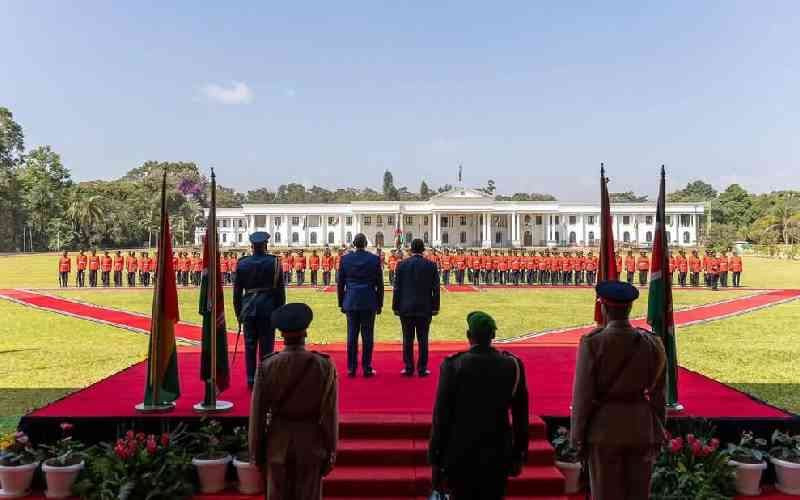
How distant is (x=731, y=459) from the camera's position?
18.4ft

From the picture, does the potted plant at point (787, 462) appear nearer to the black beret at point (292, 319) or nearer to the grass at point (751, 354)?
the grass at point (751, 354)

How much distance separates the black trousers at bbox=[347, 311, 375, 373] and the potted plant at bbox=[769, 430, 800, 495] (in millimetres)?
3973

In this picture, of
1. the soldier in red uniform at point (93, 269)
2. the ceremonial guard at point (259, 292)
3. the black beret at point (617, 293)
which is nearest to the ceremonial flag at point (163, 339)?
the ceremonial guard at point (259, 292)

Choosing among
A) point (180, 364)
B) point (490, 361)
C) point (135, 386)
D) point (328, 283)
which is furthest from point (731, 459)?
point (328, 283)

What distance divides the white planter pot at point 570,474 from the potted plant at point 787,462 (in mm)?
1563

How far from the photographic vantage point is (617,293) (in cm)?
399

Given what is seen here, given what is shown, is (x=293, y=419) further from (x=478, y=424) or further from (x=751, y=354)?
(x=751, y=354)

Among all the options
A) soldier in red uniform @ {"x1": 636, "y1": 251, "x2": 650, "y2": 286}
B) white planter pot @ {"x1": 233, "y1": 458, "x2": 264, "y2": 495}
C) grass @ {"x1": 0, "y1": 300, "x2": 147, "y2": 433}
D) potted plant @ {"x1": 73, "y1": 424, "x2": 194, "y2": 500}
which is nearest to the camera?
potted plant @ {"x1": 73, "y1": 424, "x2": 194, "y2": 500}

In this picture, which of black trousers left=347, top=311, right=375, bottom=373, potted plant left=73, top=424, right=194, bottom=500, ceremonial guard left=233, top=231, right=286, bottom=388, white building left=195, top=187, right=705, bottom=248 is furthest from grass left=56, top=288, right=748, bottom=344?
white building left=195, top=187, right=705, bottom=248

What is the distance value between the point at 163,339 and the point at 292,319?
118 inches

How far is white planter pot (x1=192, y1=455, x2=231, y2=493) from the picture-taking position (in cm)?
547

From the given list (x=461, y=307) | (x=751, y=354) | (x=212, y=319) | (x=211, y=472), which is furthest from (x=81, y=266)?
(x=211, y=472)

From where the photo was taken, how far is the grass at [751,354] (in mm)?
8797

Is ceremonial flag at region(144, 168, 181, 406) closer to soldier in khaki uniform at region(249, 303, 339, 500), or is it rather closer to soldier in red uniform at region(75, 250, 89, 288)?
soldier in khaki uniform at region(249, 303, 339, 500)
